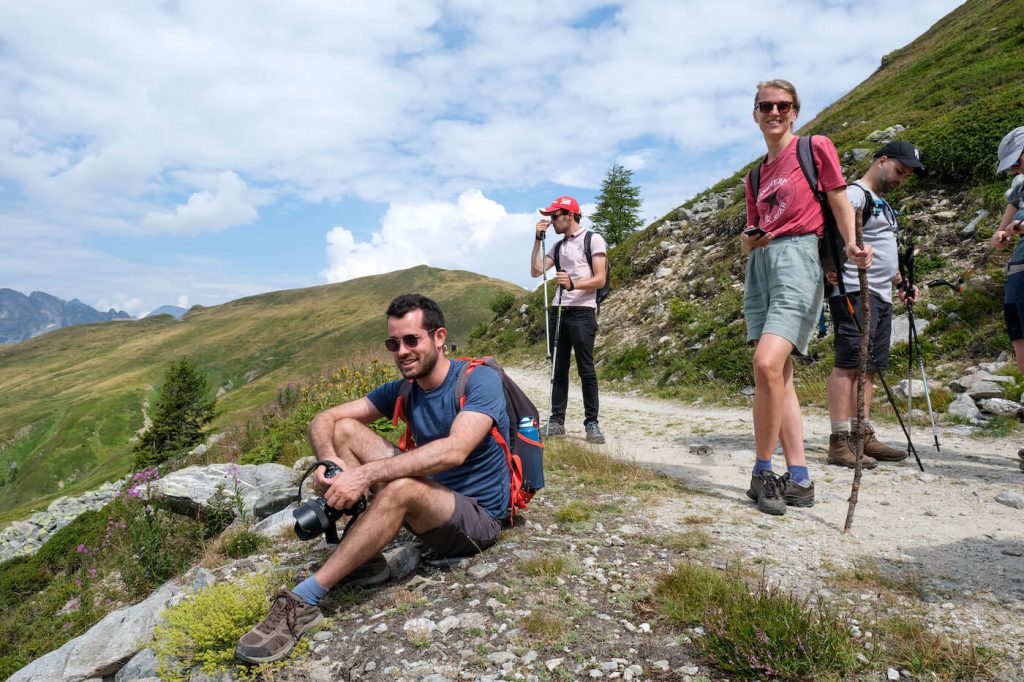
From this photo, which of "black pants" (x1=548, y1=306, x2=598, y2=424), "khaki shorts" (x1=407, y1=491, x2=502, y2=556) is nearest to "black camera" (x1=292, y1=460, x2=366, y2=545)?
"khaki shorts" (x1=407, y1=491, x2=502, y2=556)

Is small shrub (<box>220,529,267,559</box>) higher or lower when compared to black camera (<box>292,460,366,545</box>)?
lower

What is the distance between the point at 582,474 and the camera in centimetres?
634

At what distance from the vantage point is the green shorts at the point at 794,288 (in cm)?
467

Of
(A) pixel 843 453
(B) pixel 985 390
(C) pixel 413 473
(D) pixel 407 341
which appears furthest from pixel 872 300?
(C) pixel 413 473

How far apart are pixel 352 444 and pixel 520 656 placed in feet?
6.54

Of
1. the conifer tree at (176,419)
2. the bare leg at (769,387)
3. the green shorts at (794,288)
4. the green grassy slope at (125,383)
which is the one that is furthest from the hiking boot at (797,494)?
the green grassy slope at (125,383)

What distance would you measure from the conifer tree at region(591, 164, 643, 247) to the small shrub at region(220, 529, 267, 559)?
45.5 m

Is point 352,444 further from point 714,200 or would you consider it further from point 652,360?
point 714,200

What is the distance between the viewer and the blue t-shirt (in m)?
4.02

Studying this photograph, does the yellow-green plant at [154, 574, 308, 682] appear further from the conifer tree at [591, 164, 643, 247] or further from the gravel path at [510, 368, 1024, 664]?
the conifer tree at [591, 164, 643, 247]

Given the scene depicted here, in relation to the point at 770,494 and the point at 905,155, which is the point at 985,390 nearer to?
the point at 905,155

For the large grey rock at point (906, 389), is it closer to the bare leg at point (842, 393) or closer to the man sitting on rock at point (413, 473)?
Answer: the bare leg at point (842, 393)

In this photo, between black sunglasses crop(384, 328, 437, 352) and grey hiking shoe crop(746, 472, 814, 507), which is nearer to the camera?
black sunglasses crop(384, 328, 437, 352)

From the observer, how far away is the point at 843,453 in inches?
244
